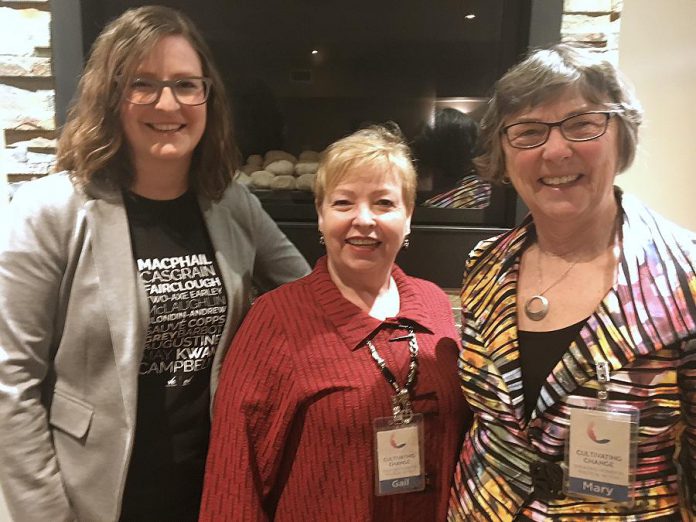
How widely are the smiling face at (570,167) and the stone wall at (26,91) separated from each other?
1441mm

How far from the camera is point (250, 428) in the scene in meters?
1.12

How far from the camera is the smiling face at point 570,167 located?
3.27ft

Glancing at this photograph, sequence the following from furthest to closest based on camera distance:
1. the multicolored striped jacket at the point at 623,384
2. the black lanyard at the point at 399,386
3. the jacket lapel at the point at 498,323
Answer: the black lanyard at the point at 399,386, the jacket lapel at the point at 498,323, the multicolored striped jacket at the point at 623,384

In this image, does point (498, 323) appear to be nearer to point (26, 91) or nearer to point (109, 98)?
point (109, 98)

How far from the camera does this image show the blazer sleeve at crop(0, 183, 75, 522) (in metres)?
1.12

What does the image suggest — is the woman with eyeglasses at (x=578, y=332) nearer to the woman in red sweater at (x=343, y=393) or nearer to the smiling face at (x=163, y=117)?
the woman in red sweater at (x=343, y=393)

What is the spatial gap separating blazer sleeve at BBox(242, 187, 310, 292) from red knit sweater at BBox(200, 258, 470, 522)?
372 millimetres

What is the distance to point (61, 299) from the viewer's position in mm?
1163

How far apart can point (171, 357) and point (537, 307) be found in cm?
76

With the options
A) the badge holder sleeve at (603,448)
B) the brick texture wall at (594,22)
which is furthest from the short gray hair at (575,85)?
the brick texture wall at (594,22)

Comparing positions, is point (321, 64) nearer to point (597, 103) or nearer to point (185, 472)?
point (597, 103)

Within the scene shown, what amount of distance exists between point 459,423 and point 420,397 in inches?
4.7

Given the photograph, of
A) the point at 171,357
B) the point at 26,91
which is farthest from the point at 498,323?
the point at 26,91

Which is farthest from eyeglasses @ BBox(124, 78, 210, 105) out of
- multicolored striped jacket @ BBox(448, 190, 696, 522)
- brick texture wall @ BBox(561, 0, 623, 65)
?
brick texture wall @ BBox(561, 0, 623, 65)
